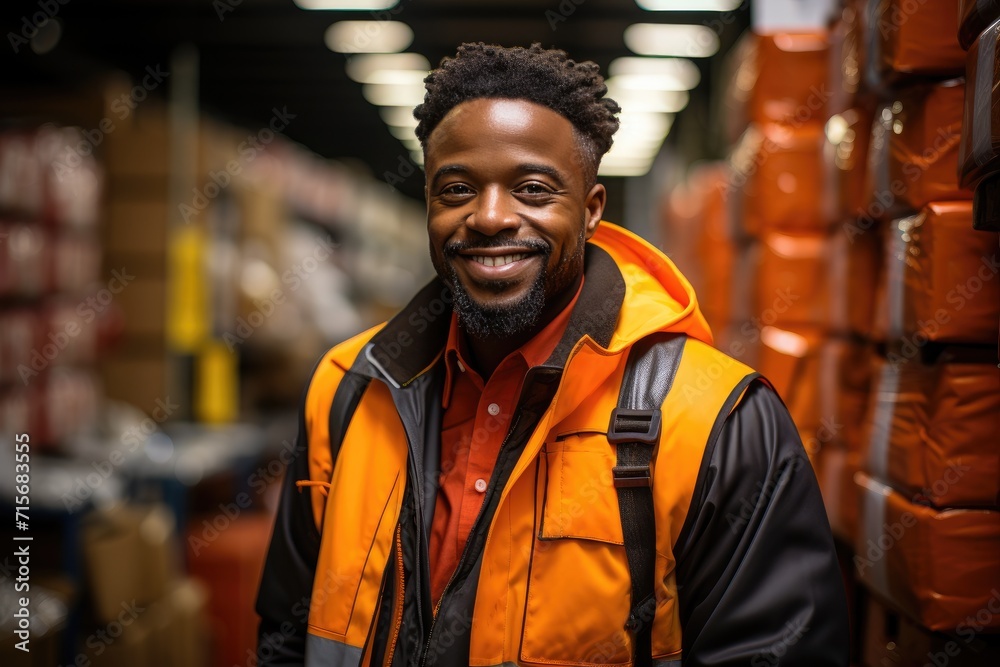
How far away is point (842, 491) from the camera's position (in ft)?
10.0

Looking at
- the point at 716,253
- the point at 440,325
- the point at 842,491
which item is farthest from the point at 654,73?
the point at 440,325

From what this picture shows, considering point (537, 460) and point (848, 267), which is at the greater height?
point (848, 267)

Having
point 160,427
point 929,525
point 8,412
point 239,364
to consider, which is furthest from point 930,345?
point 239,364

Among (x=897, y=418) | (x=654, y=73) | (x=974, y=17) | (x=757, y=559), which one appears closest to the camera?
(x=757, y=559)

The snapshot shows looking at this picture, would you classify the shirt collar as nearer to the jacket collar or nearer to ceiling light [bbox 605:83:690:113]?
the jacket collar

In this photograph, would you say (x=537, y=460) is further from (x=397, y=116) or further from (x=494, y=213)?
(x=397, y=116)

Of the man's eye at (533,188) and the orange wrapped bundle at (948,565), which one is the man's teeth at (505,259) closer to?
the man's eye at (533,188)

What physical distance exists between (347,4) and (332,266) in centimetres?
506

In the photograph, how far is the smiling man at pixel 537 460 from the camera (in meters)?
1.90

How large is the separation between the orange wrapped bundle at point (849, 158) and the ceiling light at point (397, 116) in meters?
10.3

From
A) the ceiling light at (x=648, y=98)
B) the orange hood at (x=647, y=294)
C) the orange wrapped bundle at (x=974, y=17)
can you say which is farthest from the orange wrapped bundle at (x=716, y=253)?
the ceiling light at (x=648, y=98)

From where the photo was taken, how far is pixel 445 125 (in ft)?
7.01

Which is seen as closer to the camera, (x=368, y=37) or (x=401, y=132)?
(x=368, y=37)

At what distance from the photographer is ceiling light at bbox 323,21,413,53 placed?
885 centimetres
